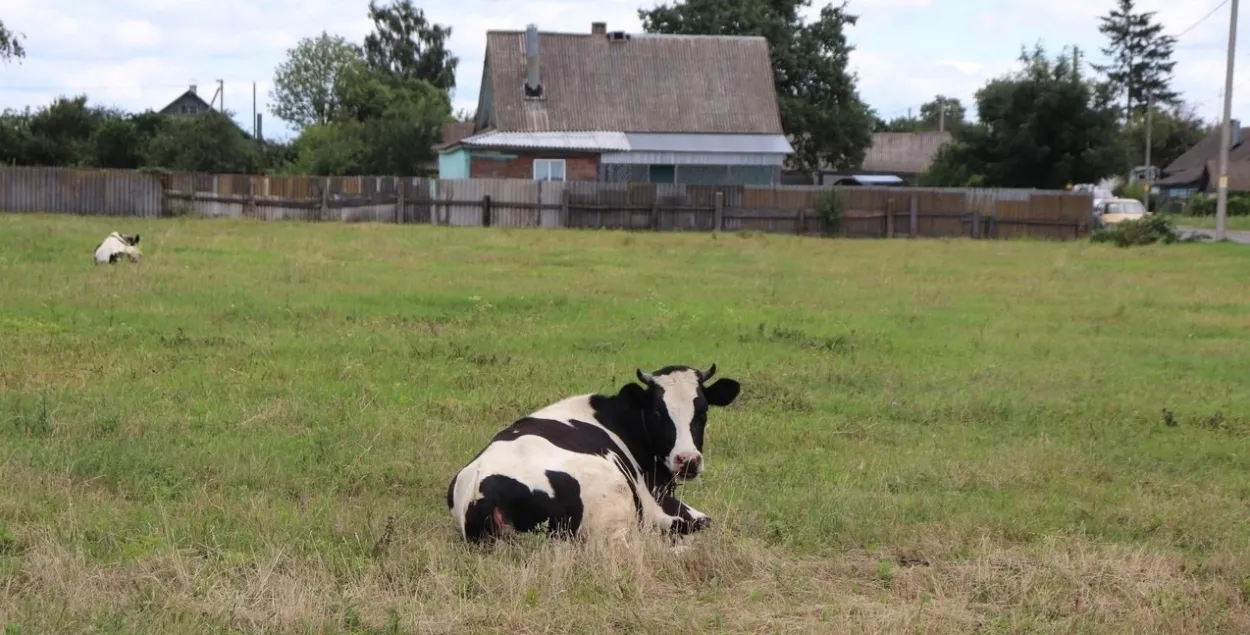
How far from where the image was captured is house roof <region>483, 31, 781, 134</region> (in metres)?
46.7

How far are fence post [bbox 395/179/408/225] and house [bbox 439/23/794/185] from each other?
7.09 meters

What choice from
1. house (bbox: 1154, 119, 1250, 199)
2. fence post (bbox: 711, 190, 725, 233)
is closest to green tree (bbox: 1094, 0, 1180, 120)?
house (bbox: 1154, 119, 1250, 199)

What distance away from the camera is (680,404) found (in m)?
6.66

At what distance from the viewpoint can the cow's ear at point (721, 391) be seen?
22.5ft

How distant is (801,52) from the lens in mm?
58750

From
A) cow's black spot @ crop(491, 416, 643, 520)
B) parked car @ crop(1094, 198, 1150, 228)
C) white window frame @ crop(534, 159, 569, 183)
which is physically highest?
white window frame @ crop(534, 159, 569, 183)

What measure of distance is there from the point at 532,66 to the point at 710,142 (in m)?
7.16

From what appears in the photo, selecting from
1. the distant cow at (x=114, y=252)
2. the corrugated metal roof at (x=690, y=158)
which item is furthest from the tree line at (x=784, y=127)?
the distant cow at (x=114, y=252)

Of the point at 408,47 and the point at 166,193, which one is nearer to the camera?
the point at 166,193

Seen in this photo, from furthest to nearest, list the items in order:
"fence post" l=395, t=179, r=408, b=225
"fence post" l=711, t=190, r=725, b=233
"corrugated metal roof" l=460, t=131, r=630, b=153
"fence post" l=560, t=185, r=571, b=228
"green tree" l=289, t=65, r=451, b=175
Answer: "green tree" l=289, t=65, r=451, b=175, "corrugated metal roof" l=460, t=131, r=630, b=153, "fence post" l=711, t=190, r=725, b=233, "fence post" l=560, t=185, r=571, b=228, "fence post" l=395, t=179, r=408, b=225

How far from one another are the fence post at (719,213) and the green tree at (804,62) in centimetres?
→ 2186

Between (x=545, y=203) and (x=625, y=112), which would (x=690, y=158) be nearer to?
(x=625, y=112)

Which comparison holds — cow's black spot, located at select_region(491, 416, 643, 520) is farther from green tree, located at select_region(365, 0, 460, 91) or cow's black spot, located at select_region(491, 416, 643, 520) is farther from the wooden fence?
green tree, located at select_region(365, 0, 460, 91)

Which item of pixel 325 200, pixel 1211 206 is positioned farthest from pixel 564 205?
pixel 1211 206
